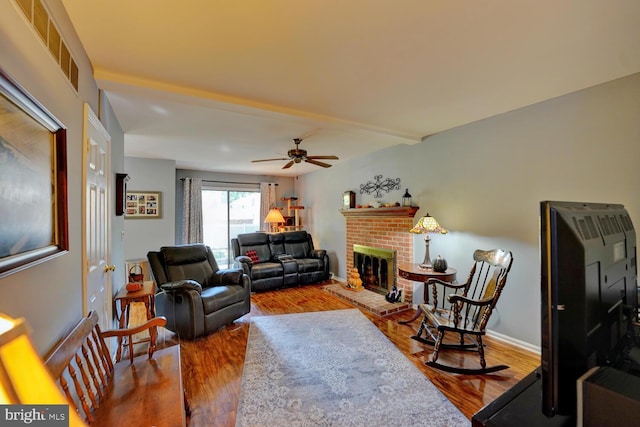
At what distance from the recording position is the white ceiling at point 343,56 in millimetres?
1441

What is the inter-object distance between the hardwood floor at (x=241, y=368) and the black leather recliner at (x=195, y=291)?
0.16 metres

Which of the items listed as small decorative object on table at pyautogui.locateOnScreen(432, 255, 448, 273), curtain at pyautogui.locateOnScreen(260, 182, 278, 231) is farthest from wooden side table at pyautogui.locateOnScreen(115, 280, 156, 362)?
curtain at pyautogui.locateOnScreen(260, 182, 278, 231)

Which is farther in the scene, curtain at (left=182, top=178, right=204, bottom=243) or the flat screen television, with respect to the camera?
curtain at (left=182, top=178, right=204, bottom=243)

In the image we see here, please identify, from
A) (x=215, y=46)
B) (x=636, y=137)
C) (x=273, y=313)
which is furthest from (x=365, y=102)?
(x=273, y=313)

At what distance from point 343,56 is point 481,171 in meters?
2.09

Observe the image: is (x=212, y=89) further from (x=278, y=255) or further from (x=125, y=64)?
(x=278, y=255)

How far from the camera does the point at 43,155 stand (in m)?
1.09

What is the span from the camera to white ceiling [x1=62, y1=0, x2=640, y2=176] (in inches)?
56.7

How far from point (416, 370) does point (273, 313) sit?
2.01 meters

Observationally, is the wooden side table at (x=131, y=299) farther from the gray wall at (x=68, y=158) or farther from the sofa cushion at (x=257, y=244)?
the sofa cushion at (x=257, y=244)

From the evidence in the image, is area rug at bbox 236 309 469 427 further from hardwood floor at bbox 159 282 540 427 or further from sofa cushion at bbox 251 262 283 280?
sofa cushion at bbox 251 262 283 280

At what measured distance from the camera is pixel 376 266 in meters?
4.65

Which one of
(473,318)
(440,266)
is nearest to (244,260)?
(440,266)

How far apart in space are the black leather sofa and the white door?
2.57 metres
